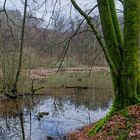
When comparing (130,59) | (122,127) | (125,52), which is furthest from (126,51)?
(122,127)

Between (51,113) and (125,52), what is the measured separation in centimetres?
747

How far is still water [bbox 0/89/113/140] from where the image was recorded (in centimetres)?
1316

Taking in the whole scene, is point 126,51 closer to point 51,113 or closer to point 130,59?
point 130,59

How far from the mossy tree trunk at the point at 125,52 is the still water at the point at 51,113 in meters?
3.19

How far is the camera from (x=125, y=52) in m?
10.5

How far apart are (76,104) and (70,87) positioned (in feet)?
22.9

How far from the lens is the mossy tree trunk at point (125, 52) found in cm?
1030

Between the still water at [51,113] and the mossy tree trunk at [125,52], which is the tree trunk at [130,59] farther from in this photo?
the still water at [51,113]

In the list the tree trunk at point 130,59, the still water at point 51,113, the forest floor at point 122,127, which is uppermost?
the tree trunk at point 130,59

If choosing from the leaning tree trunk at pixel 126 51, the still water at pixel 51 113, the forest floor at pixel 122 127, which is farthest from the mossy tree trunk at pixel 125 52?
the still water at pixel 51 113

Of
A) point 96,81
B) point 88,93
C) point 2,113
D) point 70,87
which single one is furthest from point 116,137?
point 96,81

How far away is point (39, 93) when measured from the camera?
23297 millimetres

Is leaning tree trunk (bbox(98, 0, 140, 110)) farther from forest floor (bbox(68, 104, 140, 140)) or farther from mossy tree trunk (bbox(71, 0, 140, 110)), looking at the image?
forest floor (bbox(68, 104, 140, 140))

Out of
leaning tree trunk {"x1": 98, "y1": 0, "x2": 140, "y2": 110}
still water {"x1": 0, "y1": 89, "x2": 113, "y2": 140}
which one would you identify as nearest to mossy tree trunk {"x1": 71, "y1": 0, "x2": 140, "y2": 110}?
leaning tree trunk {"x1": 98, "y1": 0, "x2": 140, "y2": 110}
